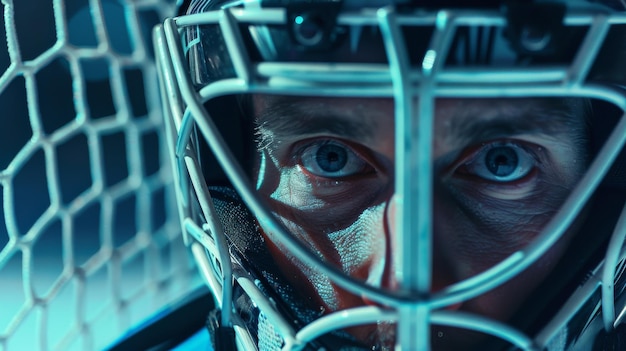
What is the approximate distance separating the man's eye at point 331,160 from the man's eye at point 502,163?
10 cm

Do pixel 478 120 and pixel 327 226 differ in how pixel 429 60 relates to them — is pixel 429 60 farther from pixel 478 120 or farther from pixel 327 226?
pixel 327 226

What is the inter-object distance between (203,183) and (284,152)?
0.29ft

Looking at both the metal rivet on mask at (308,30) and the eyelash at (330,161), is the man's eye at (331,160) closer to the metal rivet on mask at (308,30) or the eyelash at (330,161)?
the eyelash at (330,161)

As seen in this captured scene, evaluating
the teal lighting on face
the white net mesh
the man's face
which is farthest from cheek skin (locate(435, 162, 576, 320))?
the white net mesh

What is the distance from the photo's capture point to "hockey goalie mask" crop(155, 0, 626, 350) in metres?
0.50

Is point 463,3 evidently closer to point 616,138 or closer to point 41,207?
point 616,138

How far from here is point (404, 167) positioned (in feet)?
1.56

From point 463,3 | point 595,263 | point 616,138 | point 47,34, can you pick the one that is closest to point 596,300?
point 595,263

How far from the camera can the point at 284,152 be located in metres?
0.70

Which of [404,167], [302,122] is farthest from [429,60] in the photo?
[302,122]

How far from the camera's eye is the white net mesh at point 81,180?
37.9 inches

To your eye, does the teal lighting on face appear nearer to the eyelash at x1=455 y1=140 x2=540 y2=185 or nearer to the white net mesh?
the eyelash at x1=455 y1=140 x2=540 y2=185

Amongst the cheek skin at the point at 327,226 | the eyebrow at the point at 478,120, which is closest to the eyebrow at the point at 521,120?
the eyebrow at the point at 478,120

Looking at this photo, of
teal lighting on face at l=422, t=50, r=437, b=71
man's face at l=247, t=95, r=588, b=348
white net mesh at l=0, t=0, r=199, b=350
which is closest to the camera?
teal lighting on face at l=422, t=50, r=437, b=71
